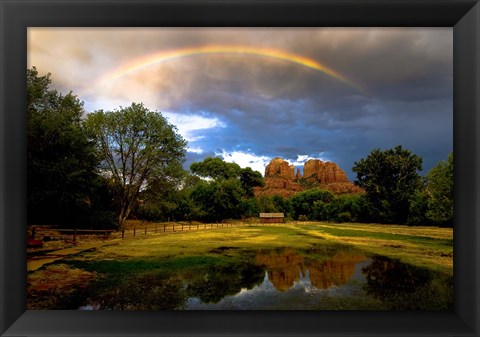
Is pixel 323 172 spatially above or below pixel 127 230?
above

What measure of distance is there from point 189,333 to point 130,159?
1336 cm

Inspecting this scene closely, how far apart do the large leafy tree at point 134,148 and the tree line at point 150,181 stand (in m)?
0.05

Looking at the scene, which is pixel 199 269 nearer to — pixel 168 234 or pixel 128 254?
pixel 128 254

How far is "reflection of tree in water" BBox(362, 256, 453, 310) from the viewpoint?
17.3 feet

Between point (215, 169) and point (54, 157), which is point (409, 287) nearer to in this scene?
point (54, 157)

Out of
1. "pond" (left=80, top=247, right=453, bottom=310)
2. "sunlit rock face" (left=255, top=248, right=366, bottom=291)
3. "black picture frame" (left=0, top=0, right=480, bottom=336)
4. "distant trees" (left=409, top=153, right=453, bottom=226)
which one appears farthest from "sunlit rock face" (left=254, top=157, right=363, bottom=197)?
"black picture frame" (left=0, top=0, right=480, bottom=336)

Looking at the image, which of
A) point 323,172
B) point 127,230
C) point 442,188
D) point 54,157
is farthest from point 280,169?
point 54,157

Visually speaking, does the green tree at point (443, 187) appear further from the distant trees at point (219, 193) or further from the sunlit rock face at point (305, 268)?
the distant trees at point (219, 193)

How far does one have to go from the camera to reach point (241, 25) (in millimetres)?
2709

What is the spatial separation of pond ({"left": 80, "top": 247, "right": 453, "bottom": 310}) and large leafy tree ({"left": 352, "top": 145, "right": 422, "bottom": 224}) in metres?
13.3

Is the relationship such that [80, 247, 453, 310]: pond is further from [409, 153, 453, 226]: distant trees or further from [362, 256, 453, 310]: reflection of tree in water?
[409, 153, 453, 226]: distant trees

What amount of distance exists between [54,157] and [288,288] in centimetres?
725

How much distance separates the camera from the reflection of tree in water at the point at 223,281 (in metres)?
6.00

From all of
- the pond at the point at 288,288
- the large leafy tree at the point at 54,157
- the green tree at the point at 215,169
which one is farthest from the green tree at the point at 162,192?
the green tree at the point at 215,169
